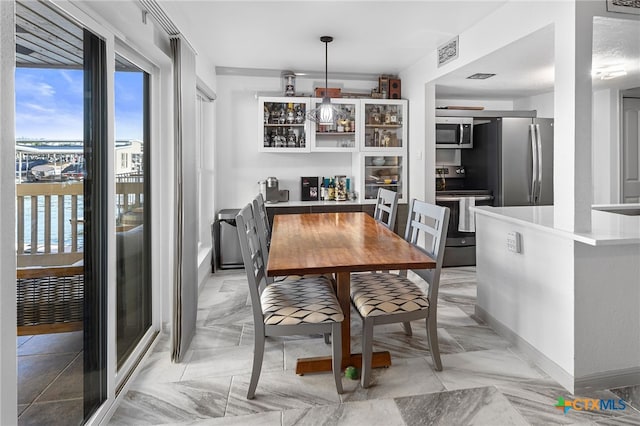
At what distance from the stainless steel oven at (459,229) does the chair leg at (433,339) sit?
2520mm

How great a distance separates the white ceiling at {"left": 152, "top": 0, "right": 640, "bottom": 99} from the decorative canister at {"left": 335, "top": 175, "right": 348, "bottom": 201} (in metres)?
1.32

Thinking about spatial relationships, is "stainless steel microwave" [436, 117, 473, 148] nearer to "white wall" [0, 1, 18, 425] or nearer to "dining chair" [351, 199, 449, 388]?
"dining chair" [351, 199, 449, 388]

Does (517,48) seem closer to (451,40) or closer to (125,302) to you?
(451,40)

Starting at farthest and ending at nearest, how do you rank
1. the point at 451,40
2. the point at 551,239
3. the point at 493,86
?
the point at 493,86 < the point at 451,40 < the point at 551,239

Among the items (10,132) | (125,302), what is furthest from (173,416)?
(10,132)

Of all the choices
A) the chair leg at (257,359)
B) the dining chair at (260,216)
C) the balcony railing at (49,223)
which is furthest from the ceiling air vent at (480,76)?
the balcony railing at (49,223)

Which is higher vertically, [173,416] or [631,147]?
[631,147]

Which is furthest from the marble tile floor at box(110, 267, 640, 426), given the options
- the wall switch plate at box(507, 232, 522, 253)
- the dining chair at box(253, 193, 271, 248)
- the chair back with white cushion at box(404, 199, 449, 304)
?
the dining chair at box(253, 193, 271, 248)

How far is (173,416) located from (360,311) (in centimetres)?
106

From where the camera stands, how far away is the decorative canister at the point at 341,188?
4875 mm

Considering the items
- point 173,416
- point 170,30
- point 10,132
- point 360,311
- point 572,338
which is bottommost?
point 173,416

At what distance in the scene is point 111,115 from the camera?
191 centimetres

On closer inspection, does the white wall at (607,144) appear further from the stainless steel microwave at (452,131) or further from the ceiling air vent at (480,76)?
the ceiling air vent at (480,76)

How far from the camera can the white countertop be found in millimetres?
1934
